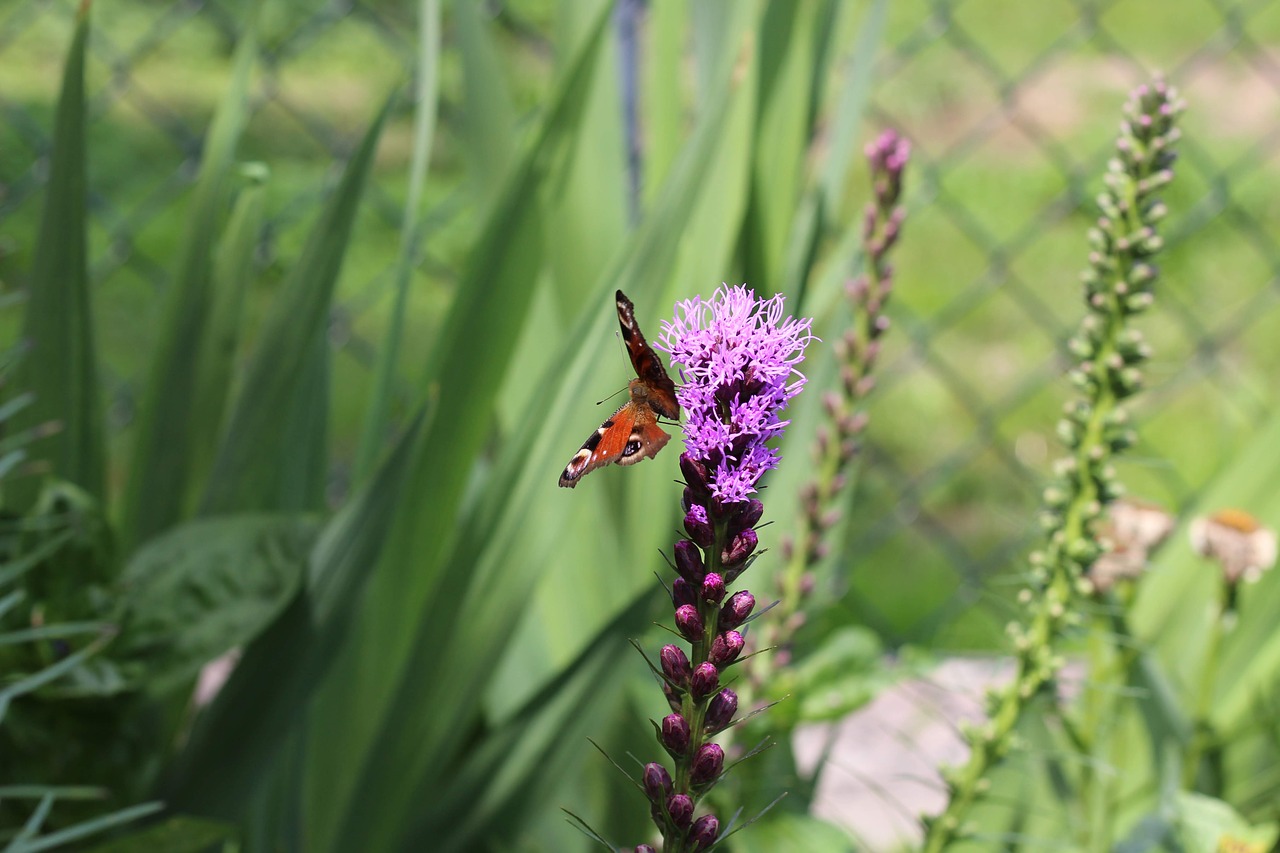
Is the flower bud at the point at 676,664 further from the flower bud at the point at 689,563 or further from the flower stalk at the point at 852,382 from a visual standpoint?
the flower stalk at the point at 852,382

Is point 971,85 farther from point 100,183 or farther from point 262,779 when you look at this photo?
point 262,779

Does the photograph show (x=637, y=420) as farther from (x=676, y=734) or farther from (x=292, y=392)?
(x=292, y=392)

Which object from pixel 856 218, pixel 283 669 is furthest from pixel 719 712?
pixel 856 218

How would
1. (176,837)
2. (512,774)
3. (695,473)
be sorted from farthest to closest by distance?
1. (512,774)
2. (176,837)
3. (695,473)

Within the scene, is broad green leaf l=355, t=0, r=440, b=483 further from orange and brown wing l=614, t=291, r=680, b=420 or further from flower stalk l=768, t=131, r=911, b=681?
orange and brown wing l=614, t=291, r=680, b=420

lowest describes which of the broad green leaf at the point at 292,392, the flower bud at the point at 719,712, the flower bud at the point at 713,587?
the flower bud at the point at 719,712

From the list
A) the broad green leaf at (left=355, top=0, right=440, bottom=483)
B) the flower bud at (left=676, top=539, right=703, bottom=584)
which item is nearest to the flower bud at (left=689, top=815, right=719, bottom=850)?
the flower bud at (left=676, top=539, right=703, bottom=584)

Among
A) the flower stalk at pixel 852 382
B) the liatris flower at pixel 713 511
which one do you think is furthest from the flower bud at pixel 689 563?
the flower stalk at pixel 852 382
